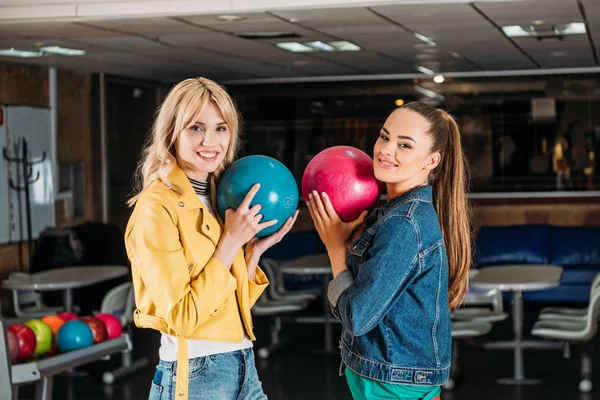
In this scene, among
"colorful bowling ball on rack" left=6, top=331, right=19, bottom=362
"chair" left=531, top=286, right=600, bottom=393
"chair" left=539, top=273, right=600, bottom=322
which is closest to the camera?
"colorful bowling ball on rack" left=6, top=331, right=19, bottom=362

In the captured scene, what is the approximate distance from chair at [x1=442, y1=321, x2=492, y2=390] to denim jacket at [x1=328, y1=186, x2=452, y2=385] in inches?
155

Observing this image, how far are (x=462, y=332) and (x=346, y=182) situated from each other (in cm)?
411

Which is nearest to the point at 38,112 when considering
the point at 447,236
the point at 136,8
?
the point at 136,8

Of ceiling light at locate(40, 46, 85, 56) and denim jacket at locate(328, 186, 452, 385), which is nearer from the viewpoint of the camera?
denim jacket at locate(328, 186, 452, 385)

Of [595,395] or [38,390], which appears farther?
[595,395]

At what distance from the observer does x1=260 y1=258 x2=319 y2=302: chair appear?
8.18 meters

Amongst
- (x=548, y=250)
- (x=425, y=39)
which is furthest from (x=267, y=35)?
(x=548, y=250)

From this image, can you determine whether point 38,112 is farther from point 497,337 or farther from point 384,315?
point 384,315

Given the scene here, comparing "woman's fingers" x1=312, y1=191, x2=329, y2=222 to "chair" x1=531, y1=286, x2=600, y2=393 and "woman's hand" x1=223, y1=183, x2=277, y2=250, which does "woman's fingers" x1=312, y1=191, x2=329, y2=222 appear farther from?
"chair" x1=531, y1=286, x2=600, y2=393

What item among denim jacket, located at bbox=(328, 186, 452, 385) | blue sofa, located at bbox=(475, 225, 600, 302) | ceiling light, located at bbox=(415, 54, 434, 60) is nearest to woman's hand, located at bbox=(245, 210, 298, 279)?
denim jacket, located at bbox=(328, 186, 452, 385)

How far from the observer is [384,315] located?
7.83 ft

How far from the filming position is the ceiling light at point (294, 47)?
6945 mm

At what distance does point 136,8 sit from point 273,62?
10.8 ft

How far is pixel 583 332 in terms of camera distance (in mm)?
6129
